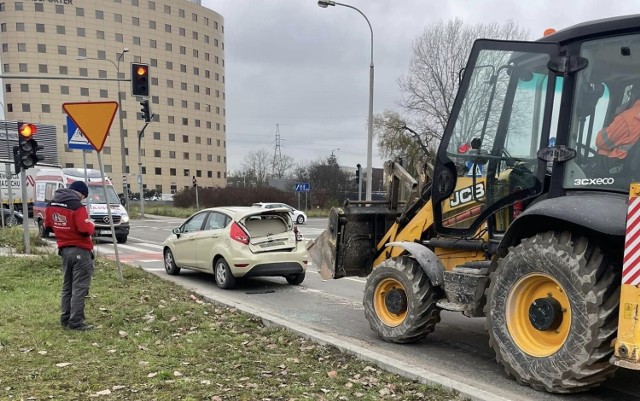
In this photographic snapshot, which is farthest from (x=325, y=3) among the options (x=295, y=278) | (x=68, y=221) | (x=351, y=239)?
(x=68, y=221)

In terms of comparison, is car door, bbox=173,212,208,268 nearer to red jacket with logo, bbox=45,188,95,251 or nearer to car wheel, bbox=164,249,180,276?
car wheel, bbox=164,249,180,276

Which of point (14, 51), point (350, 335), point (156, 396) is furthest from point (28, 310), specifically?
point (14, 51)

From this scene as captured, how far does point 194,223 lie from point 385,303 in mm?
6047

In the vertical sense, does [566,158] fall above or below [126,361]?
above

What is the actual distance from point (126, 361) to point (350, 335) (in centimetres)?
266

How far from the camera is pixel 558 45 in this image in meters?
4.50

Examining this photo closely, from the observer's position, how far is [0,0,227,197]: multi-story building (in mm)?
77000

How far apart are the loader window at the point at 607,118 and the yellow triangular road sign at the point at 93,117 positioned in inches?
269

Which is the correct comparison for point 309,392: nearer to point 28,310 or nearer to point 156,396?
point 156,396

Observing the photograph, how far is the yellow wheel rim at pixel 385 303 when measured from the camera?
5949 millimetres

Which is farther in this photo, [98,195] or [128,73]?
Answer: [128,73]

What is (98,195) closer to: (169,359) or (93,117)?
(93,117)

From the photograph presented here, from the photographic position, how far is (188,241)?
1086cm

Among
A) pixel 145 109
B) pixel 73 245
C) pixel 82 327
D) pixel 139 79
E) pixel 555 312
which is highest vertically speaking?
pixel 139 79
